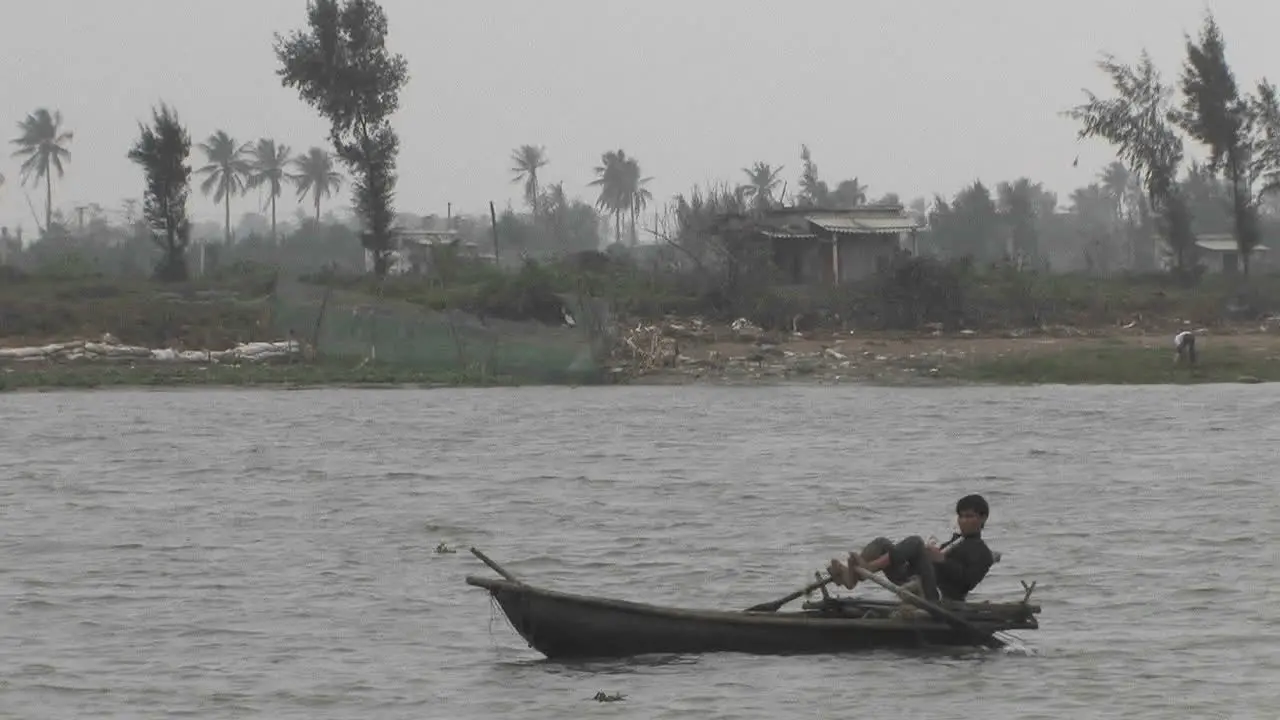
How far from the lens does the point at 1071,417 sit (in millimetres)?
39562

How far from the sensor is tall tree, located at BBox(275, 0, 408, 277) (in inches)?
2441

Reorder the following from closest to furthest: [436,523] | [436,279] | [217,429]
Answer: [436,523] < [217,429] < [436,279]

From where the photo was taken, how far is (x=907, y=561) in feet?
51.9

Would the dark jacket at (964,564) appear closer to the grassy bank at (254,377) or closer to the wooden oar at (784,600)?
the wooden oar at (784,600)

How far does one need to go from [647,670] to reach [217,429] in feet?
81.7

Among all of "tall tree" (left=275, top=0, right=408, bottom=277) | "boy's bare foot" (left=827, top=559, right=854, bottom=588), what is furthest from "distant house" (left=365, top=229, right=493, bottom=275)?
"boy's bare foot" (left=827, top=559, right=854, bottom=588)

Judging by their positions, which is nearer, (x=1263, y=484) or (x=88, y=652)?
(x=88, y=652)

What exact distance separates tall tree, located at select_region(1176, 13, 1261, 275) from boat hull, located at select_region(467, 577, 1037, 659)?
4825 centimetres

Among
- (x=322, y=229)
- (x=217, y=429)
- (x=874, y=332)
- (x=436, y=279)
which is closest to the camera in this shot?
(x=217, y=429)

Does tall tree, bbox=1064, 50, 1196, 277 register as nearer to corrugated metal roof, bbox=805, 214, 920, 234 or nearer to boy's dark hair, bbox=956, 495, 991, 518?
corrugated metal roof, bbox=805, 214, 920, 234

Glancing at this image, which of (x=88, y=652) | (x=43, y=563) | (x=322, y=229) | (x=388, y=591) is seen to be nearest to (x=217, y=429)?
(x=43, y=563)

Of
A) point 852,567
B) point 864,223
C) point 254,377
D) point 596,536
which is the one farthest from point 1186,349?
point 852,567

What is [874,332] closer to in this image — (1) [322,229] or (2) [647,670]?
(2) [647,670]

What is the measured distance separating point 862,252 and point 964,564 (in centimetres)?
4632
